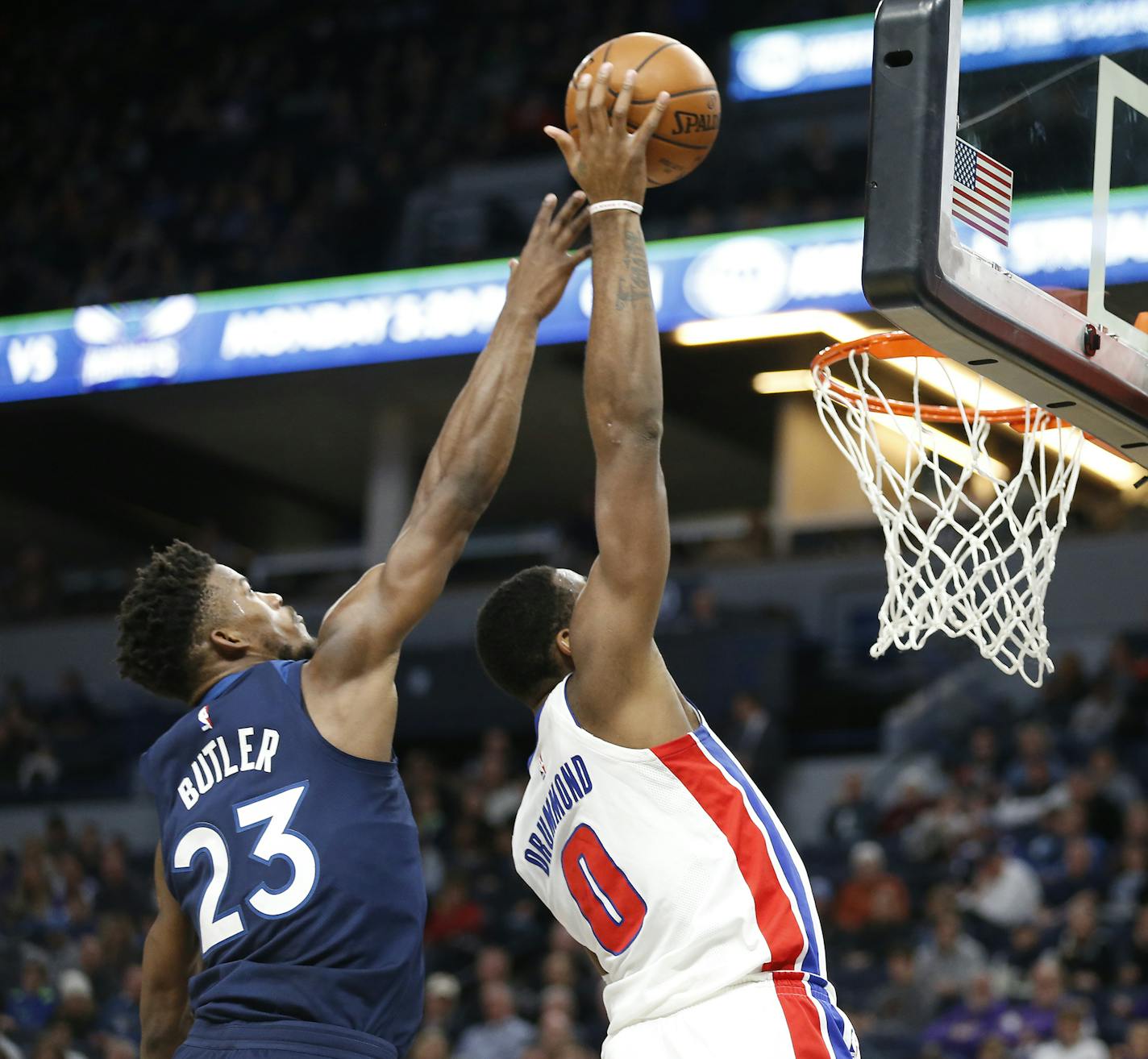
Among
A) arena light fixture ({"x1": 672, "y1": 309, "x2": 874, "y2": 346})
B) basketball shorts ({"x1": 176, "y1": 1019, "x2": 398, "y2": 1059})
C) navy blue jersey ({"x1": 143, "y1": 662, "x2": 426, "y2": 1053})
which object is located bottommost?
basketball shorts ({"x1": 176, "y1": 1019, "x2": 398, "y2": 1059})

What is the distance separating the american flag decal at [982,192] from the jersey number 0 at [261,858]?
64.9 inches

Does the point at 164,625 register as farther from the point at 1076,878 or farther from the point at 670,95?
the point at 1076,878

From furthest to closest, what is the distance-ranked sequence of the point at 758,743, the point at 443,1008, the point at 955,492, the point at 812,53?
the point at 812,53 < the point at 758,743 < the point at 443,1008 < the point at 955,492

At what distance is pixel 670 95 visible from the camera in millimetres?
3447

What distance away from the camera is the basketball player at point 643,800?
2959mm

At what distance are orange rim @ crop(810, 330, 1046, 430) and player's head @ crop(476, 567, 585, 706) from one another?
114cm

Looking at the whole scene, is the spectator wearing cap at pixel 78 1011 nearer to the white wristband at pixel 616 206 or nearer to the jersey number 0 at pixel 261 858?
the jersey number 0 at pixel 261 858

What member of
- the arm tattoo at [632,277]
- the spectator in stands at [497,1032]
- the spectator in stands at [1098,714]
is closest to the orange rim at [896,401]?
the arm tattoo at [632,277]

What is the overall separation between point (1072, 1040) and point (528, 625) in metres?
5.86

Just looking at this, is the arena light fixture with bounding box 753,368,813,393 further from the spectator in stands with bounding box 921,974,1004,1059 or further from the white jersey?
the white jersey

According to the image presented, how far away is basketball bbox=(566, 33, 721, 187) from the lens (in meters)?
3.43

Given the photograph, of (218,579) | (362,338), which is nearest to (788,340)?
(362,338)

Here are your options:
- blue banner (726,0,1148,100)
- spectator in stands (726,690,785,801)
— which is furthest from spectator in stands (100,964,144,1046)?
blue banner (726,0,1148,100)

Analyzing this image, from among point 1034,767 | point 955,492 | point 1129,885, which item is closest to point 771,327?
point 1034,767
